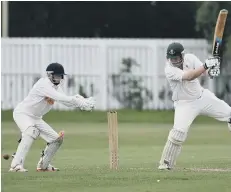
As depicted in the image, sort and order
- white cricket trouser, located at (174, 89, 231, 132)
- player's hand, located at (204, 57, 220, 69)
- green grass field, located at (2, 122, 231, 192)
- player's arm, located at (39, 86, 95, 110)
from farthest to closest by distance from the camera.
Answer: white cricket trouser, located at (174, 89, 231, 132)
player's arm, located at (39, 86, 95, 110)
player's hand, located at (204, 57, 220, 69)
green grass field, located at (2, 122, 231, 192)

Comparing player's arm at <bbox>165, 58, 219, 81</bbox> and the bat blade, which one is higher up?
the bat blade

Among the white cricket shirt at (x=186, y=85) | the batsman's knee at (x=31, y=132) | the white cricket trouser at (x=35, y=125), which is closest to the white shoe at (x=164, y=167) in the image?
the white cricket shirt at (x=186, y=85)

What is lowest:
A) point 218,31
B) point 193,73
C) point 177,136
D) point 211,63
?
point 177,136

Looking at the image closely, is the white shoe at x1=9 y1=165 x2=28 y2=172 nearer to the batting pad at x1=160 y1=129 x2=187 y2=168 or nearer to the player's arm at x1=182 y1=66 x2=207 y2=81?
the batting pad at x1=160 y1=129 x2=187 y2=168

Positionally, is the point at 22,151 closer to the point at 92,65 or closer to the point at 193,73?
the point at 193,73

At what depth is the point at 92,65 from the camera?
29828 millimetres

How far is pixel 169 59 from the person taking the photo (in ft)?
42.1

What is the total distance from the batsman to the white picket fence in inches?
655

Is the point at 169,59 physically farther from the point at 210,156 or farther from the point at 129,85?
the point at 129,85

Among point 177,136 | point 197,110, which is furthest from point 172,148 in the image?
point 197,110

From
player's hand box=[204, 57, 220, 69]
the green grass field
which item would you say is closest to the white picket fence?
the green grass field

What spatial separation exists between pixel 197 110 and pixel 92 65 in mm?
17136

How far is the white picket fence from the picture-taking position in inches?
1168

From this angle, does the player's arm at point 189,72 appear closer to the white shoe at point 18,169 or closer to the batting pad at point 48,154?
the batting pad at point 48,154
